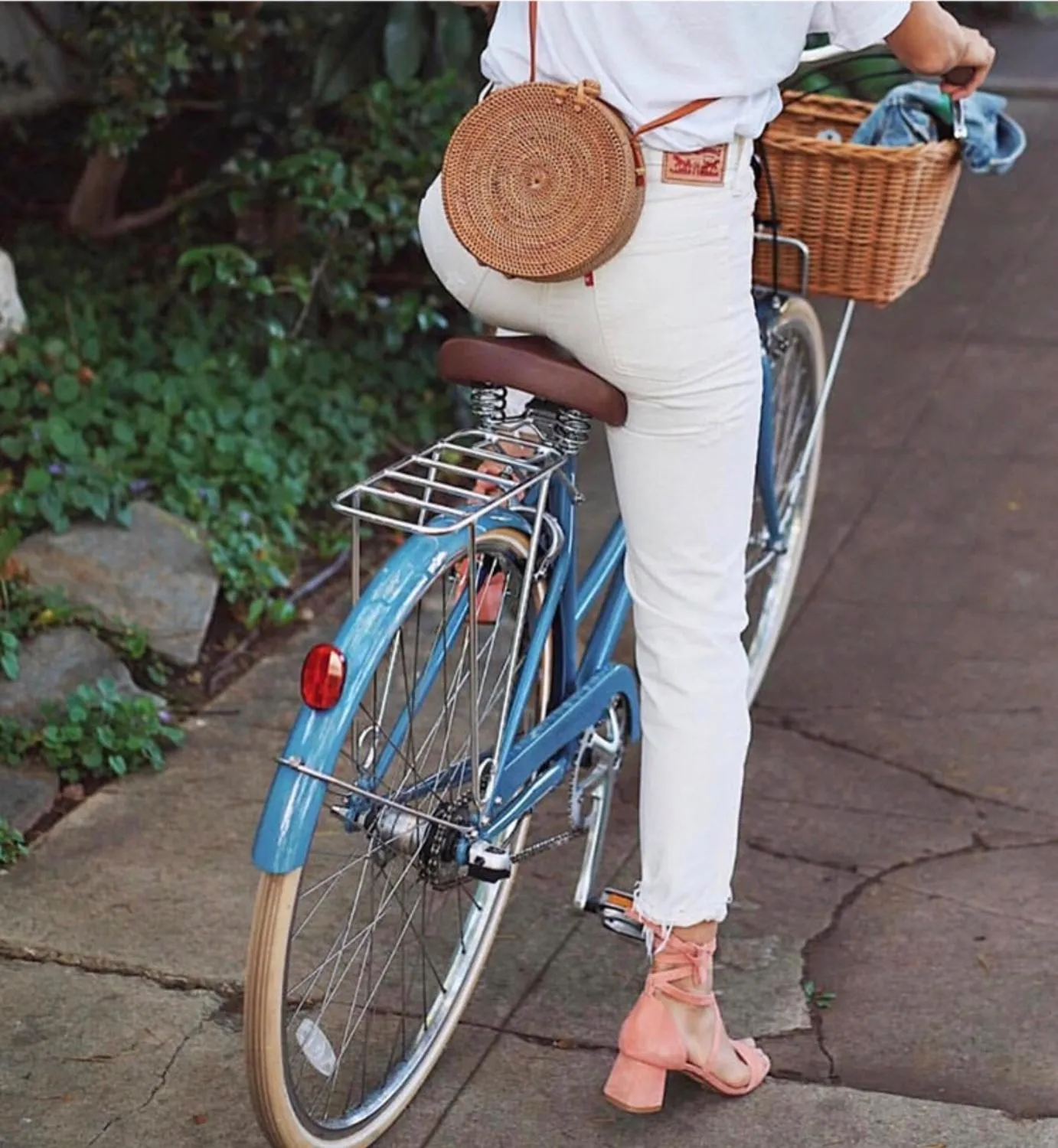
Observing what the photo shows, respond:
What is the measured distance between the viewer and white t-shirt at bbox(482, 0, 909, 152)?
7.84ft

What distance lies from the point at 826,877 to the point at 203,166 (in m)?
3.75

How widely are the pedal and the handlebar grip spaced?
140cm

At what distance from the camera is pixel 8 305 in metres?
4.97

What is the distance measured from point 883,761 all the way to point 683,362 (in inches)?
66.7

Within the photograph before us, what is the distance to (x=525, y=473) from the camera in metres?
2.66

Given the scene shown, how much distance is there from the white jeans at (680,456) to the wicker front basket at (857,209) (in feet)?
2.06

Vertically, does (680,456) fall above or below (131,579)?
above

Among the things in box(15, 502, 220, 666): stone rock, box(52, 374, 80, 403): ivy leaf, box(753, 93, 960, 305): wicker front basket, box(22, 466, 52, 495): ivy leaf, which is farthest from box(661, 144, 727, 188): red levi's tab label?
box(52, 374, 80, 403): ivy leaf

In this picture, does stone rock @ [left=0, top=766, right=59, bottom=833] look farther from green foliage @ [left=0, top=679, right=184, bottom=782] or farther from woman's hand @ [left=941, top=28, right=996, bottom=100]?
woman's hand @ [left=941, top=28, right=996, bottom=100]

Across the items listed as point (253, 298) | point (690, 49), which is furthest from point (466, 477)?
point (253, 298)

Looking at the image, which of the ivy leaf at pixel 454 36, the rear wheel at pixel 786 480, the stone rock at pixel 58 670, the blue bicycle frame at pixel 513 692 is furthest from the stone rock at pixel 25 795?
the ivy leaf at pixel 454 36

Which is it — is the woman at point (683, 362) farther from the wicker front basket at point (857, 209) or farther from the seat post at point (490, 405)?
the wicker front basket at point (857, 209)

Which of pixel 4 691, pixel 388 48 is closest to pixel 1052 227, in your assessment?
pixel 388 48

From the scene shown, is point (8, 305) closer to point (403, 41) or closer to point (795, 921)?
point (403, 41)
